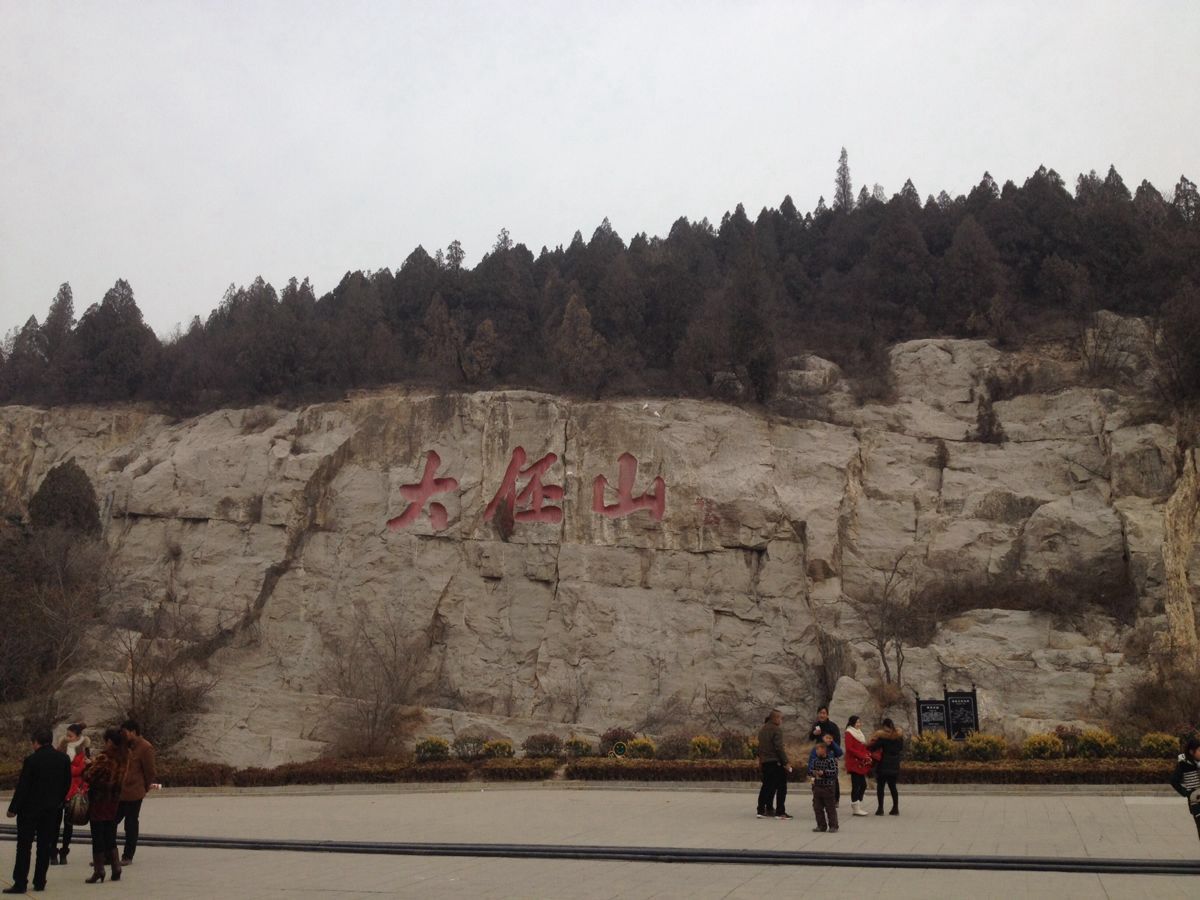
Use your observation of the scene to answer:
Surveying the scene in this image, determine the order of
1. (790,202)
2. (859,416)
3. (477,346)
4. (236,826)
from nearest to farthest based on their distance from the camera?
(236,826) < (859,416) < (477,346) < (790,202)

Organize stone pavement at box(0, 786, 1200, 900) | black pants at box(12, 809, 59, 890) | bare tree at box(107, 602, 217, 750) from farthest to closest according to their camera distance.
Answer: bare tree at box(107, 602, 217, 750)
black pants at box(12, 809, 59, 890)
stone pavement at box(0, 786, 1200, 900)

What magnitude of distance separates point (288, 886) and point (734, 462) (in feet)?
65.1

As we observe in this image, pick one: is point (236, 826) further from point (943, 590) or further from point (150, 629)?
point (943, 590)

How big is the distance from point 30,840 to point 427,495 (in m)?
19.4

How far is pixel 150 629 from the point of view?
25312 millimetres

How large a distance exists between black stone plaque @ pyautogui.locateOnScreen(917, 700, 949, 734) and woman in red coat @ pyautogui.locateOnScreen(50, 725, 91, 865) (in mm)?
13247

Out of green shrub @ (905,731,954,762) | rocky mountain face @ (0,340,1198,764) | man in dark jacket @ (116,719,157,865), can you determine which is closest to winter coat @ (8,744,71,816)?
man in dark jacket @ (116,719,157,865)

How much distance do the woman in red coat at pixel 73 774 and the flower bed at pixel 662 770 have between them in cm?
883

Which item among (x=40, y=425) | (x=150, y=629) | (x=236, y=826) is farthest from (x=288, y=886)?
(x=40, y=425)

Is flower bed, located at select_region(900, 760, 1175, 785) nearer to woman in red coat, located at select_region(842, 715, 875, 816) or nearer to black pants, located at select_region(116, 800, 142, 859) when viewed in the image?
woman in red coat, located at select_region(842, 715, 875, 816)

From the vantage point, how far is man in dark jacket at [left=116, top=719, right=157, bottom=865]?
9.36m

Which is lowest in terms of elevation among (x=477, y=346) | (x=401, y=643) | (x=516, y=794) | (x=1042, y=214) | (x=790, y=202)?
(x=516, y=794)

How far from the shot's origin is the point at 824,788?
11.0m

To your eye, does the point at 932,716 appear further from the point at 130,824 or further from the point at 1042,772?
the point at 130,824
